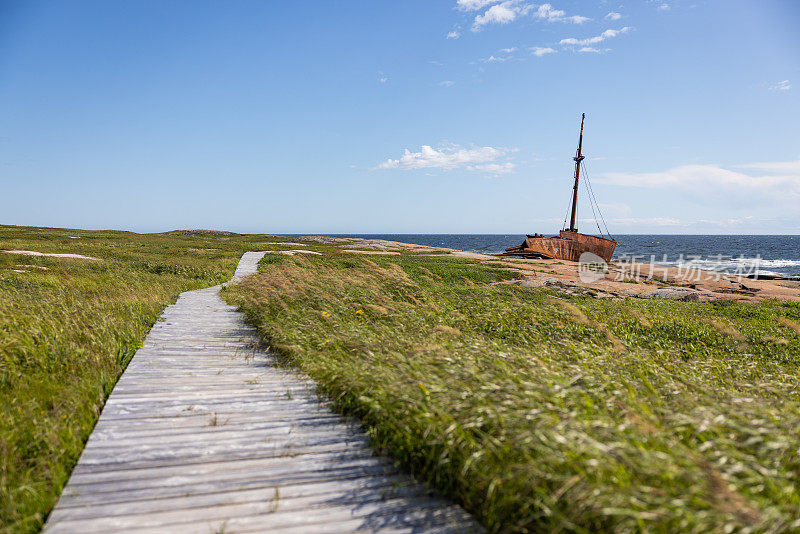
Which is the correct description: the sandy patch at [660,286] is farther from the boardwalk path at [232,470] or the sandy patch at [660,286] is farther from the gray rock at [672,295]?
the boardwalk path at [232,470]

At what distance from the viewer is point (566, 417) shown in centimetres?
349

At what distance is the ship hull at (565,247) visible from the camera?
40750 millimetres

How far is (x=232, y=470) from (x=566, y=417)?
9.27 ft

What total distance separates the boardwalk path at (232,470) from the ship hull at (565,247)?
123 feet

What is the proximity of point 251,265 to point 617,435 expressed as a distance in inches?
852

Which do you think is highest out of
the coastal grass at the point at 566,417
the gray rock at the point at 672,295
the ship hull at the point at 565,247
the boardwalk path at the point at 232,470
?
the ship hull at the point at 565,247

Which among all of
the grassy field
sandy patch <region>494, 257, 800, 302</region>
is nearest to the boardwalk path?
the grassy field

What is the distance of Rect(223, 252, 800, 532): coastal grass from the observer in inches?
104

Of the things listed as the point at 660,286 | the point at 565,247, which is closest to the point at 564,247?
the point at 565,247

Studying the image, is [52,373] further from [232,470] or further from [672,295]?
[672,295]

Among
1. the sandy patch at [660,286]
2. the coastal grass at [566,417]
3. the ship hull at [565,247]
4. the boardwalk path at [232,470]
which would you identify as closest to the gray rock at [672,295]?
the sandy patch at [660,286]

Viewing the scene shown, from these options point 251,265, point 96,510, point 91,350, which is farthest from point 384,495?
point 251,265

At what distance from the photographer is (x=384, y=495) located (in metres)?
3.48

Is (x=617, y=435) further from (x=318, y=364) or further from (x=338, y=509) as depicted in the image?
(x=318, y=364)
